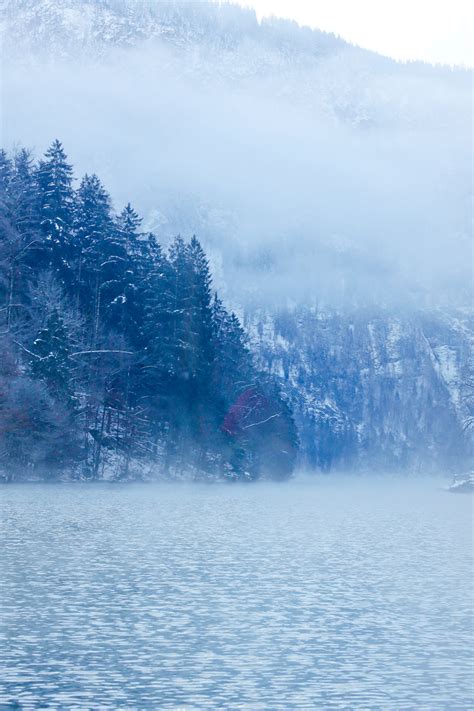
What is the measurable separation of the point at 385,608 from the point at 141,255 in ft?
220

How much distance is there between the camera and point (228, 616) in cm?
2611

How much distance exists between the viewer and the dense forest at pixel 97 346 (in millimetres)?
75562

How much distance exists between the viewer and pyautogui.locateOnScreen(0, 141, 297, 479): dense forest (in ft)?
248

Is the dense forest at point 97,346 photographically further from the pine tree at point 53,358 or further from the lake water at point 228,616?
the lake water at point 228,616

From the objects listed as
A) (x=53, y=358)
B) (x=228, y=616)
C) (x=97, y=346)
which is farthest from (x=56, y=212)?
(x=228, y=616)

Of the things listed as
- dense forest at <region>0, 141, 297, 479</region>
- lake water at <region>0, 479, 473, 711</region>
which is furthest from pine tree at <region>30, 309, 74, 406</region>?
lake water at <region>0, 479, 473, 711</region>

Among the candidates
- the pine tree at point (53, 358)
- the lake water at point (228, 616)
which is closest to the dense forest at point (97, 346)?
the pine tree at point (53, 358)

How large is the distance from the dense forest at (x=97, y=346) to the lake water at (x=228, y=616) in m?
26.5

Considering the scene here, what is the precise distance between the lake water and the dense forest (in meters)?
26.5

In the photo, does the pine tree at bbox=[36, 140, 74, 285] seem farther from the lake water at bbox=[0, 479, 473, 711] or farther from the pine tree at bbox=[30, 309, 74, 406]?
the lake water at bbox=[0, 479, 473, 711]

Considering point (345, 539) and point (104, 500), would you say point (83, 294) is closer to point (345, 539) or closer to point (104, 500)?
point (104, 500)

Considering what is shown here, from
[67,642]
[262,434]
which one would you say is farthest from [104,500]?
[262,434]

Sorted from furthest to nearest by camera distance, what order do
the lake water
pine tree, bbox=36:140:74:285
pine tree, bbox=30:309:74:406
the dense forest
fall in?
1. pine tree, bbox=36:140:74:285
2. pine tree, bbox=30:309:74:406
3. the dense forest
4. the lake water

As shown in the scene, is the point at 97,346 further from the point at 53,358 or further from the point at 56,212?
the point at 56,212
